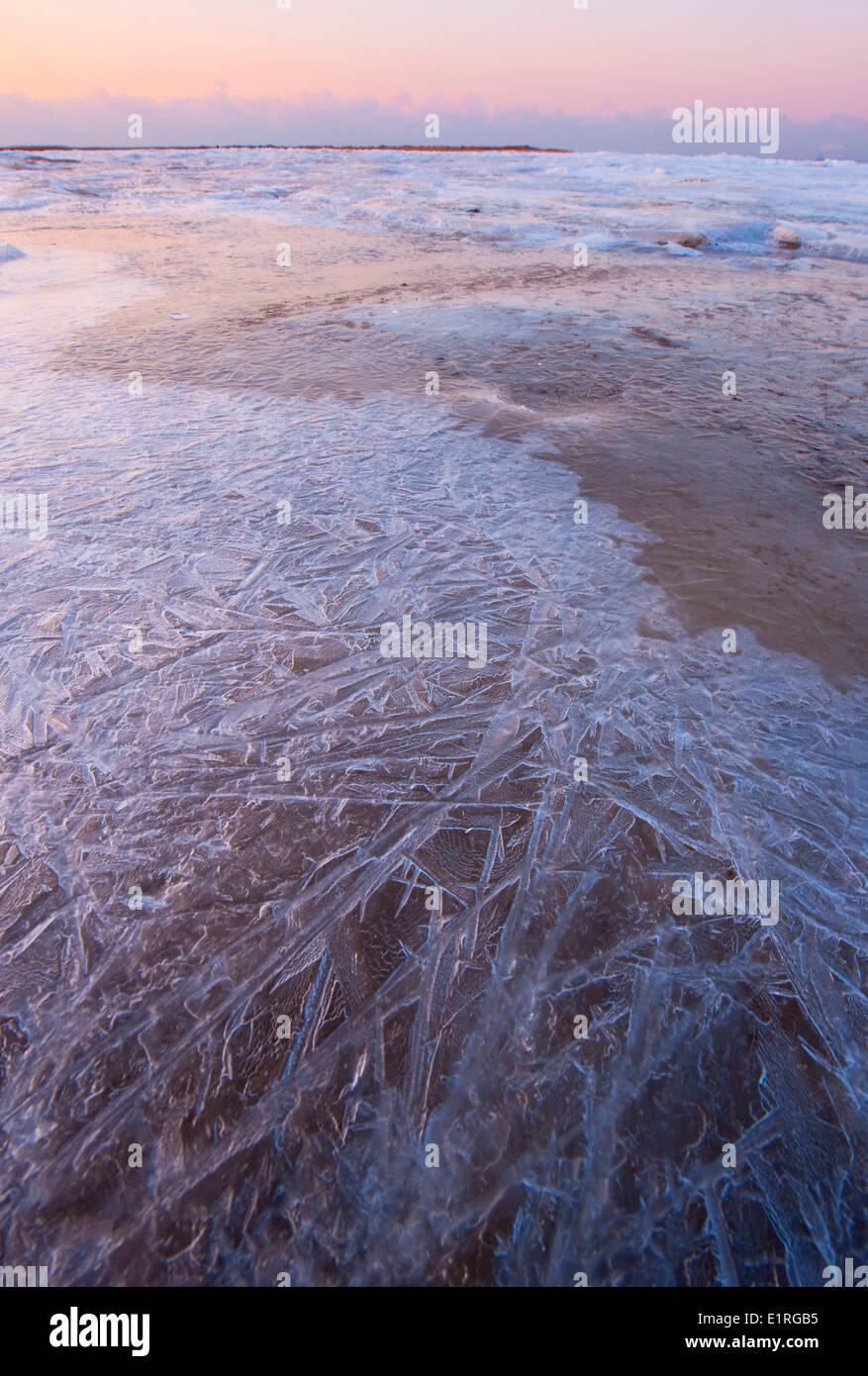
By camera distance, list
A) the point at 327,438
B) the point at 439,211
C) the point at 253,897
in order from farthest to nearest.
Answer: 1. the point at 439,211
2. the point at 327,438
3. the point at 253,897

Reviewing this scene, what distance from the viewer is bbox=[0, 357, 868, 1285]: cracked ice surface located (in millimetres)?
1392

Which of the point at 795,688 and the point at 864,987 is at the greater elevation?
the point at 795,688

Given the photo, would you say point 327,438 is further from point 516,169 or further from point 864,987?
point 516,169

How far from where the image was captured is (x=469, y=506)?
12.9ft

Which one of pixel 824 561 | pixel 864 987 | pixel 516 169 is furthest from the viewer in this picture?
pixel 516 169

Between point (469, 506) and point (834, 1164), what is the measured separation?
327 centimetres

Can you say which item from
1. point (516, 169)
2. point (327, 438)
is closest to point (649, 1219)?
point (327, 438)

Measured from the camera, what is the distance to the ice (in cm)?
139

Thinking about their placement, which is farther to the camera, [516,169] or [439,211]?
[516,169]

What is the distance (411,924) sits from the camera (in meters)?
1.91

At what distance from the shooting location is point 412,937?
1.88 m

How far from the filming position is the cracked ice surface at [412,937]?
1.39 m

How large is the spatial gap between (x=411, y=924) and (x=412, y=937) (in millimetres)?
43

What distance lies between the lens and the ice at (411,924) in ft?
4.57
